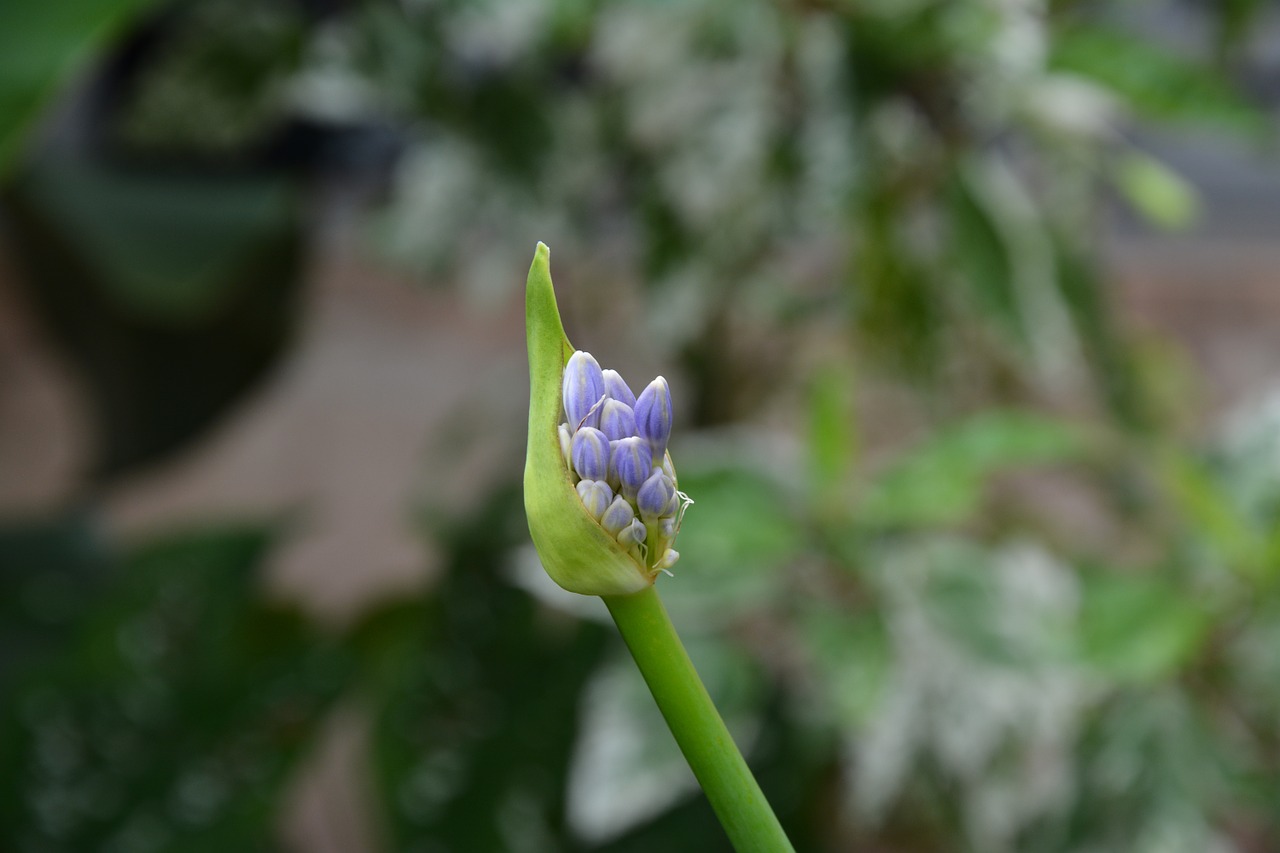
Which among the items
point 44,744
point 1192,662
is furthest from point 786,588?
point 44,744

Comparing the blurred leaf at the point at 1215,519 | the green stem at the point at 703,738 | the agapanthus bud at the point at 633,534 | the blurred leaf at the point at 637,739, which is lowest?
the blurred leaf at the point at 637,739

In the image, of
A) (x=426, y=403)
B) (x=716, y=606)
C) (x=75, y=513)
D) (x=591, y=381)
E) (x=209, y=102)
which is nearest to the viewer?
(x=591, y=381)

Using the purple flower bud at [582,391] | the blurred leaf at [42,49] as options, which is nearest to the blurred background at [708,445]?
the blurred leaf at [42,49]

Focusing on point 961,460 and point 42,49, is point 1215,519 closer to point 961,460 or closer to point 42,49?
point 961,460

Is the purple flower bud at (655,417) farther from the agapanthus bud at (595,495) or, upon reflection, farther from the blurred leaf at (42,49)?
the blurred leaf at (42,49)

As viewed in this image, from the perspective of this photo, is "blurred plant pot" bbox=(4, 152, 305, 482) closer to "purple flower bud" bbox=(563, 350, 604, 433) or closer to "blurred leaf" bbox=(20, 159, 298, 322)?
"blurred leaf" bbox=(20, 159, 298, 322)

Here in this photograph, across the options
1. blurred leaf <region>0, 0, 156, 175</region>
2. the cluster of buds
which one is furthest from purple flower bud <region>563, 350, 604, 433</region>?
blurred leaf <region>0, 0, 156, 175</region>

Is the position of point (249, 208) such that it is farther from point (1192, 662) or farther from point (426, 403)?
point (426, 403)
